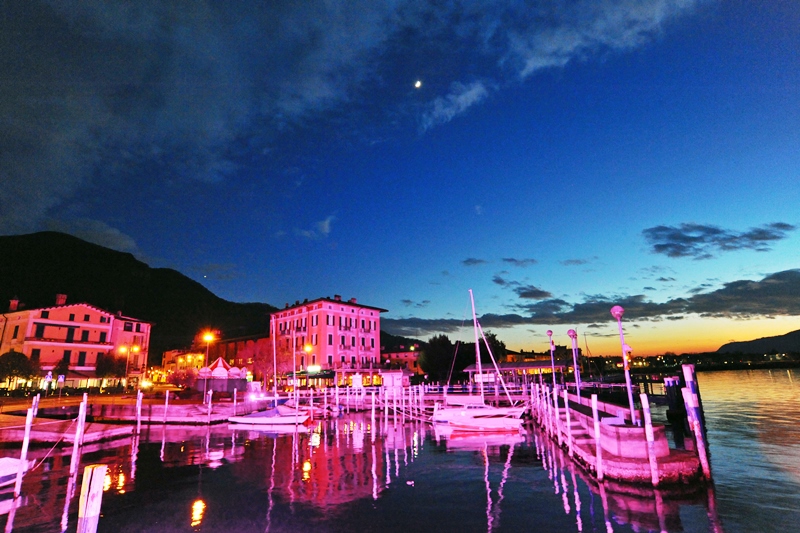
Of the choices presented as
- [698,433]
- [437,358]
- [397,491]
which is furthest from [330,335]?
[698,433]

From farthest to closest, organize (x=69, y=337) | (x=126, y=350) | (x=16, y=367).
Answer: (x=126, y=350) < (x=69, y=337) < (x=16, y=367)

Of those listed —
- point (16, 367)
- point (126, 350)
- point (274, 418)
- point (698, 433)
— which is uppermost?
point (126, 350)

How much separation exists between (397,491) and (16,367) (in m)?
57.1

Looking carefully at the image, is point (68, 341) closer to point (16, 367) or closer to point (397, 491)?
point (16, 367)

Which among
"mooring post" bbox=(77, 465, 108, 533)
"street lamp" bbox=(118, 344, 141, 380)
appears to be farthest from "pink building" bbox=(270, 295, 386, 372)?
"mooring post" bbox=(77, 465, 108, 533)

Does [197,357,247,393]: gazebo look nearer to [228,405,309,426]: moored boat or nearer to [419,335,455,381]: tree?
[228,405,309,426]: moored boat

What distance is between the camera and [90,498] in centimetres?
775

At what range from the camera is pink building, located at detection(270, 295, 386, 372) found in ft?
242

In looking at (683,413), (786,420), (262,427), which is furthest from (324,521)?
(786,420)

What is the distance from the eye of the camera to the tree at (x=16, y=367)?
5109 centimetres

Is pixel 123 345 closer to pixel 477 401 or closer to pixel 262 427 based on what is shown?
pixel 262 427

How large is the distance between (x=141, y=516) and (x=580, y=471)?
60.5 ft

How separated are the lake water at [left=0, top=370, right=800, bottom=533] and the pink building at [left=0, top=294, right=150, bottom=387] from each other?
4250 centimetres

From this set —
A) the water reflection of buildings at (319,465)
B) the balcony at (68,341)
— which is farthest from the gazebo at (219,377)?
the balcony at (68,341)
